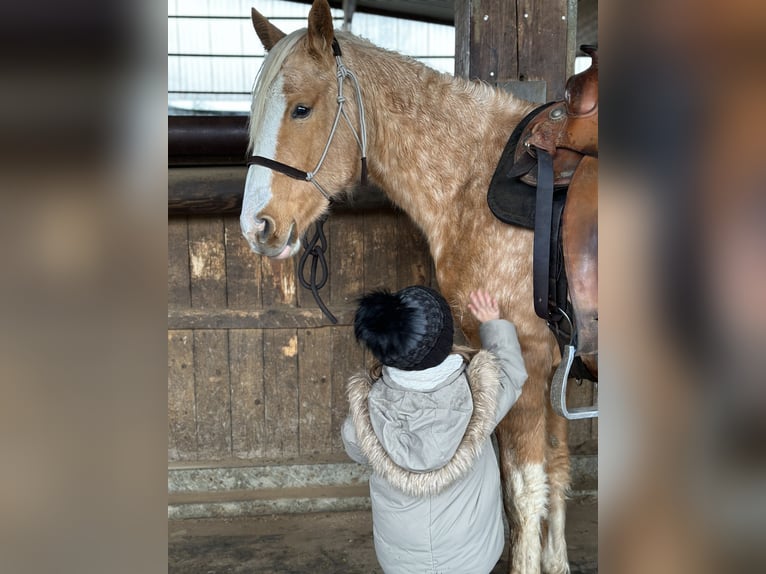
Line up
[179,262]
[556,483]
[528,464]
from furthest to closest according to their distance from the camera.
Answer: [179,262] → [556,483] → [528,464]

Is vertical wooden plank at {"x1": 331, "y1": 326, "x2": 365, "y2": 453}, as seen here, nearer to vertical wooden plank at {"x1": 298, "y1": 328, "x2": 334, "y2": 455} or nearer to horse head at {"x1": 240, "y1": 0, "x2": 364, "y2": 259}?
vertical wooden plank at {"x1": 298, "y1": 328, "x2": 334, "y2": 455}

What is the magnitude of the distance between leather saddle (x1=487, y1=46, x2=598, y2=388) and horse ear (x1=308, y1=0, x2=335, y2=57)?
61 centimetres

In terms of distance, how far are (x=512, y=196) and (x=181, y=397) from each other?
1.90 meters

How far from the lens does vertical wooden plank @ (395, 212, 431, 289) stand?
105 inches

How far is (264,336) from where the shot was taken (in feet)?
8.80

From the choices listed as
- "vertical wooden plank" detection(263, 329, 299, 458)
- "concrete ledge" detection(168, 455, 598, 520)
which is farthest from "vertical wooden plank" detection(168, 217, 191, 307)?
"concrete ledge" detection(168, 455, 598, 520)

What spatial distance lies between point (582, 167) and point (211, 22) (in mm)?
7187

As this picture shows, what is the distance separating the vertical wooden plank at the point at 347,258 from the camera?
105 inches

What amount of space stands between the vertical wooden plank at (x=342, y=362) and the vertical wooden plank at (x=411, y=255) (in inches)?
14.5

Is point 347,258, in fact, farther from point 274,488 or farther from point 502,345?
point 502,345

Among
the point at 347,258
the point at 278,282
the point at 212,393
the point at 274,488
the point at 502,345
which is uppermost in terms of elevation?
the point at 347,258

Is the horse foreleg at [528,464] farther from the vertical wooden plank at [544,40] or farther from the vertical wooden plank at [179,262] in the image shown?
the vertical wooden plank at [179,262]

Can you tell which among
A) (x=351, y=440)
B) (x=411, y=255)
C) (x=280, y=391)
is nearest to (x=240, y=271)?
(x=280, y=391)
